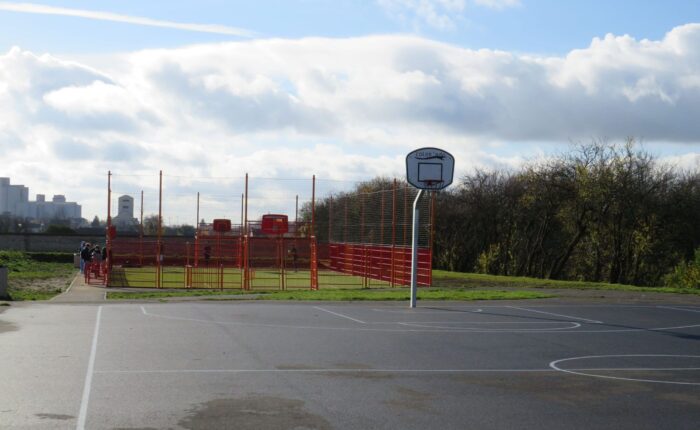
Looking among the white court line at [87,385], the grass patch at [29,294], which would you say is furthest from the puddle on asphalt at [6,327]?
the grass patch at [29,294]

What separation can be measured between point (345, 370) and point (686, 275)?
111 ft

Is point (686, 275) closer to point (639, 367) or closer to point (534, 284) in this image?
point (534, 284)

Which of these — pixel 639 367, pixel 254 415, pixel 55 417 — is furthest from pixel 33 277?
pixel 254 415

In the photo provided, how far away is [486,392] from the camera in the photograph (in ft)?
34.6

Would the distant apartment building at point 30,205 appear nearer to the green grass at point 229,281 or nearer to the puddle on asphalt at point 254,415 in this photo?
the green grass at point 229,281

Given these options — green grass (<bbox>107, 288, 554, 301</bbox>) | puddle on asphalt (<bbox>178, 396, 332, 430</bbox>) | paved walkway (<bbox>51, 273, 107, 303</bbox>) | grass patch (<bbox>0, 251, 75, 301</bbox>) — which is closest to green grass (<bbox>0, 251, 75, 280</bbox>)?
grass patch (<bbox>0, 251, 75, 301</bbox>)

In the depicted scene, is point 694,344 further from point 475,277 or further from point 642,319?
point 475,277

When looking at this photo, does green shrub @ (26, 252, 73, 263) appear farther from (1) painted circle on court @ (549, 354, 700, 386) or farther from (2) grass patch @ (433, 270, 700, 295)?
(1) painted circle on court @ (549, 354, 700, 386)

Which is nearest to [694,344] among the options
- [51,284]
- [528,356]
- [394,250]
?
[528,356]

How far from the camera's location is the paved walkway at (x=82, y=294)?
25062 mm

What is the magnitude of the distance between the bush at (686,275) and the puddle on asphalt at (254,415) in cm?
3448

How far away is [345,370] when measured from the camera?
39.5 ft

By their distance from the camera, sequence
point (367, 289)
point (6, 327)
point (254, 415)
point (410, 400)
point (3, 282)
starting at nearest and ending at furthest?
point (254, 415) < point (410, 400) < point (6, 327) < point (3, 282) < point (367, 289)

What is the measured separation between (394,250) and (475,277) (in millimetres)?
5971
